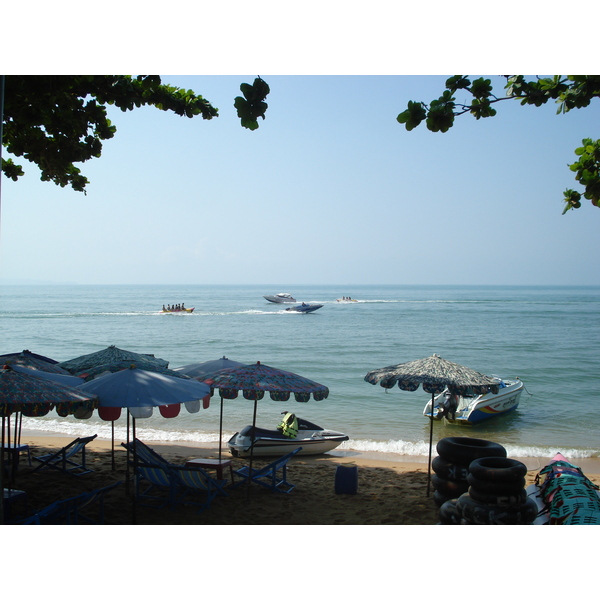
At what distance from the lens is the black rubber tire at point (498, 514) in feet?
16.3

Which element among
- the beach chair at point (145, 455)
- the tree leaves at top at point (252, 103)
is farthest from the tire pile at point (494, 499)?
the tree leaves at top at point (252, 103)

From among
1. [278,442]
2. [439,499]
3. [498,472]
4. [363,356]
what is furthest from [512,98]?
[363,356]

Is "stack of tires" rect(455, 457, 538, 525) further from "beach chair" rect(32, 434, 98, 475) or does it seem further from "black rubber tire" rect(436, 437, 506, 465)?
"beach chair" rect(32, 434, 98, 475)

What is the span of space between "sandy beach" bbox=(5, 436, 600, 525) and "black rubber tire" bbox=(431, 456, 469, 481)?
526 mm

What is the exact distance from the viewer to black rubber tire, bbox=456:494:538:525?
16.3ft

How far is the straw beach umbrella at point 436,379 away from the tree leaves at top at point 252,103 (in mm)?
3719

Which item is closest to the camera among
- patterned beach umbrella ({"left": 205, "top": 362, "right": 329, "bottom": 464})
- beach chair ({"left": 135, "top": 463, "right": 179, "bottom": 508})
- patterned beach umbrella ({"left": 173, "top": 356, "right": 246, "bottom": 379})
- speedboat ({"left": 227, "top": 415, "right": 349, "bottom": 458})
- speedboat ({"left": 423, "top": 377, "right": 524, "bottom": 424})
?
patterned beach umbrella ({"left": 205, "top": 362, "right": 329, "bottom": 464})

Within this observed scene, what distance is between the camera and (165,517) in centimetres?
624

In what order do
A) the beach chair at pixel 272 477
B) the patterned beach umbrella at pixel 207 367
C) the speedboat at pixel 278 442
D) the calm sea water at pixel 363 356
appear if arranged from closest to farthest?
the beach chair at pixel 272 477
the patterned beach umbrella at pixel 207 367
the speedboat at pixel 278 442
the calm sea water at pixel 363 356

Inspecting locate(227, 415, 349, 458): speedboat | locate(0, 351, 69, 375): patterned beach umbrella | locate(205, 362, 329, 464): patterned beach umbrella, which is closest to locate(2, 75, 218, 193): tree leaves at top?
locate(0, 351, 69, 375): patterned beach umbrella

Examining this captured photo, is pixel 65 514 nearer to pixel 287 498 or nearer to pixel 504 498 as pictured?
pixel 287 498

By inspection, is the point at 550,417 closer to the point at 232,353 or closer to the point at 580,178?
the point at 580,178

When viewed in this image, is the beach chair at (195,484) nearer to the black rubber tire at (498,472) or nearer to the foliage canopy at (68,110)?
the black rubber tire at (498,472)

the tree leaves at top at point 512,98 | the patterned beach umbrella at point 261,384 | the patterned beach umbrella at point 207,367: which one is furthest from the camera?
the patterned beach umbrella at point 207,367
